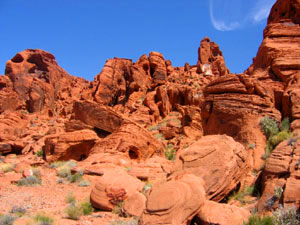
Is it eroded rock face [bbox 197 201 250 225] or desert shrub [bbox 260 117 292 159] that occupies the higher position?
desert shrub [bbox 260 117 292 159]

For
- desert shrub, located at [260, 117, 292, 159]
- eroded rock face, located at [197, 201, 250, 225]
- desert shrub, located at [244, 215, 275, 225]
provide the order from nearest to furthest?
desert shrub, located at [244, 215, 275, 225] → eroded rock face, located at [197, 201, 250, 225] → desert shrub, located at [260, 117, 292, 159]

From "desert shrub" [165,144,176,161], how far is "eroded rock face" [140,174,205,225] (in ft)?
52.5

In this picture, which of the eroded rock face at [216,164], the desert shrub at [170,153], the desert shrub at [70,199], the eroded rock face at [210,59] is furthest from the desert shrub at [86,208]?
the eroded rock face at [210,59]

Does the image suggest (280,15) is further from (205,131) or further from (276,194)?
(276,194)

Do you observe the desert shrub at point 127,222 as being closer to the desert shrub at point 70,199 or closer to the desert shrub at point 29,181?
the desert shrub at point 70,199

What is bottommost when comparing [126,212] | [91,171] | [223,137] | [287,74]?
[126,212]

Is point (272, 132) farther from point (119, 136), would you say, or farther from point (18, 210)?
point (119, 136)

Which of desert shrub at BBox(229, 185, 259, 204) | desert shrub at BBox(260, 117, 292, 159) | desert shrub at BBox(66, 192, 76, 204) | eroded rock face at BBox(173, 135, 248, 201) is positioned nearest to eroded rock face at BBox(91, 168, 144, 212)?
desert shrub at BBox(66, 192, 76, 204)

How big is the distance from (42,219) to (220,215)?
14.6 ft

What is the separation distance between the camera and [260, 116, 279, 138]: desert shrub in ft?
35.7

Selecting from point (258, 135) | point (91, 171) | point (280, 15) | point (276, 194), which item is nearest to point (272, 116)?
point (258, 135)

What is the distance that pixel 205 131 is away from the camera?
1372 cm

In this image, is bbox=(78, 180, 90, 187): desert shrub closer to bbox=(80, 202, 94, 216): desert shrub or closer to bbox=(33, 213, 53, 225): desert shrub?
bbox=(80, 202, 94, 216): desert shrub

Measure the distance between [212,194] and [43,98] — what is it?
53.1 metres
